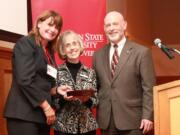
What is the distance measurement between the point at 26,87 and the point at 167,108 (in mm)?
934

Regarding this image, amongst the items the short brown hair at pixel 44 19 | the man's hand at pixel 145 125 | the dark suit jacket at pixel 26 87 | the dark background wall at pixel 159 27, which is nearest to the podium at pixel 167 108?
the man's hand at pixel 145 125

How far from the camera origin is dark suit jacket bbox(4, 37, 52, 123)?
102 inches

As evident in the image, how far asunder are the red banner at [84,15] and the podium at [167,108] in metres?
1.53

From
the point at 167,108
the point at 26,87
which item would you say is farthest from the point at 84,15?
the point at 167,108

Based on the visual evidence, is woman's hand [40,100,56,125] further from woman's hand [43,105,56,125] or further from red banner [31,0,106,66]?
red banner [31,0,106,66]

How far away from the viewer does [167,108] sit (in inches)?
90.1

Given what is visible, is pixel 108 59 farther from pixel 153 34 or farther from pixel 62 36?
pixel 153 34

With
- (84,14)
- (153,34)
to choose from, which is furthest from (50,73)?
(153,34)

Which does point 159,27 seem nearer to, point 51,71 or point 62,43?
point 62,43

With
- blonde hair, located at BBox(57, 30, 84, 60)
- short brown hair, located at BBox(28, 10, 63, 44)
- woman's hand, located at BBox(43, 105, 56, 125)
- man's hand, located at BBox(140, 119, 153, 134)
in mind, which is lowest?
man's hand, located at BBox(140, 119, 153, 134)

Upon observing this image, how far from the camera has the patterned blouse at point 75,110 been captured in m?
2.73

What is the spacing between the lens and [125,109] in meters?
2.92

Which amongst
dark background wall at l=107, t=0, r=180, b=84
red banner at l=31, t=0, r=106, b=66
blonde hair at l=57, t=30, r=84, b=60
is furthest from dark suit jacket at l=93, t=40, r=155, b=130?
dark background wall at l=107, t=0, r=180, b=84

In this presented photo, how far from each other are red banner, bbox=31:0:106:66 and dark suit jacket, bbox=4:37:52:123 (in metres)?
1.18
